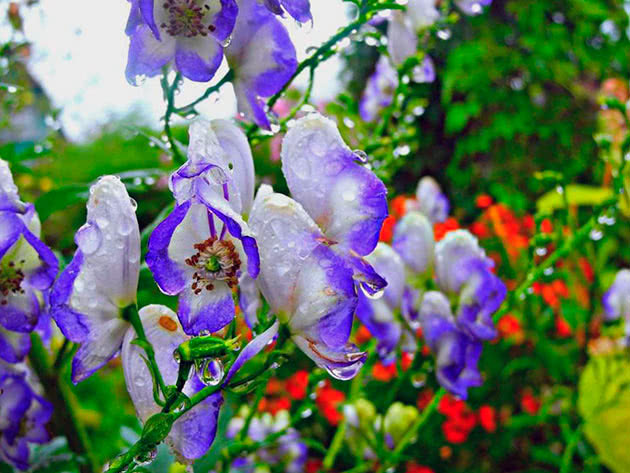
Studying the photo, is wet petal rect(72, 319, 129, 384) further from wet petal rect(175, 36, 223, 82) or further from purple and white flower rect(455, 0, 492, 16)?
purple and white flower rect(455, 0, 492, 16)

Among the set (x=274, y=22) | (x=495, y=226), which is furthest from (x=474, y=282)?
(x=495, y=226)

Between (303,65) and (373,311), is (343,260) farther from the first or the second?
(373,311)

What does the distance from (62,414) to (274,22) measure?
0.40 metres

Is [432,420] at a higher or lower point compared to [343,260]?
lower

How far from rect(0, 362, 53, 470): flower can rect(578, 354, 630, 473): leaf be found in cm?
74

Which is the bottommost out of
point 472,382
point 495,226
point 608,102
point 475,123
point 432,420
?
point 475,123

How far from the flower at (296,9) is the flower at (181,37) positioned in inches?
1.0

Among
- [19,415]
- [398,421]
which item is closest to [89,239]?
[19,415]

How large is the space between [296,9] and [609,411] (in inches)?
37.5

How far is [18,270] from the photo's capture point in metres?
0.46

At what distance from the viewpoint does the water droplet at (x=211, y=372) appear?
0.35 m

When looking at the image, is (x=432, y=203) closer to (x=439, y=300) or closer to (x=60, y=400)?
(x=439, y=300)

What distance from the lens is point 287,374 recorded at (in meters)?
1.76

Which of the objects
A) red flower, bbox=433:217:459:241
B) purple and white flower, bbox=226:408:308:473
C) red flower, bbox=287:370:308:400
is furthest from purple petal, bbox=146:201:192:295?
red flower, bbox=287:370:308:400
